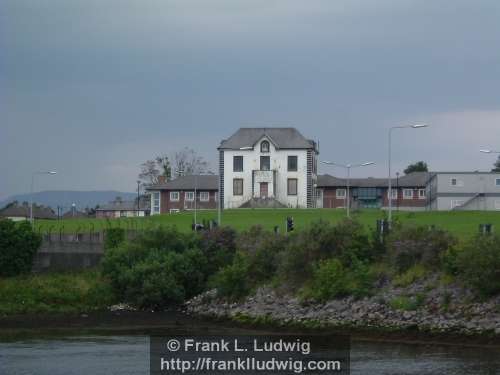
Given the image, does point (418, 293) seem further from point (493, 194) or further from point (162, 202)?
point (162, 202)

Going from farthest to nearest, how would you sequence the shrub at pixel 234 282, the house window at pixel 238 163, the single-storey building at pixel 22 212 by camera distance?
the single-storey building at pixel 22 212, the house window at pixel 238 163, the shrub at pixel 234 282

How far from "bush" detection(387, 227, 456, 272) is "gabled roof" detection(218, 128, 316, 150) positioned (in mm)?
61606

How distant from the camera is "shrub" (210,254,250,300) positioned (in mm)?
70625

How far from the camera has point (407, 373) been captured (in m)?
42.7

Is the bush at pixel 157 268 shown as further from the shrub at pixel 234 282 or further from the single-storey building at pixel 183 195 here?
the single-storey building at pixel 183 195

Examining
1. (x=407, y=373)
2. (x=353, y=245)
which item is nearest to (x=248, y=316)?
(x=353, y=245)

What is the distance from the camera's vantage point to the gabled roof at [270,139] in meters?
127

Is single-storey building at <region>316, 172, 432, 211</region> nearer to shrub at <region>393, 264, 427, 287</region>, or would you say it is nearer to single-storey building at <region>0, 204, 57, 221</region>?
single-storey building at <region>0, 204, 57, 221</region>

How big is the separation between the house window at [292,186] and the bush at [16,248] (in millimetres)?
49452

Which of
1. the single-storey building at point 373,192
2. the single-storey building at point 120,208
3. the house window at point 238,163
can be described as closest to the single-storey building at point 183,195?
the house window at point 238,163

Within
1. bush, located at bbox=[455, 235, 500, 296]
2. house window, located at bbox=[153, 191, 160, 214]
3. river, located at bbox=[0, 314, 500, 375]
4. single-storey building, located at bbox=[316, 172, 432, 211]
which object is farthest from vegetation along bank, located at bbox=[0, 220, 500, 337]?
single-storey building, located at bbox=[316, 172, 432, 211]

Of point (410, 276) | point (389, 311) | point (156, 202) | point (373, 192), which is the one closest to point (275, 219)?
point (410, 276)

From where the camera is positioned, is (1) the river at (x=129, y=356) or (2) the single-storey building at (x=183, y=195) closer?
(1) the river at (x=129, y=356)

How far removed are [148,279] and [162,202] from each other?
2701 inches
